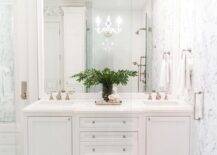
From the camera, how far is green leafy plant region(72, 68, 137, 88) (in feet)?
9.98

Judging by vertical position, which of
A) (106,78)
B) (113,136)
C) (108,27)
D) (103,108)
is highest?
(108,27)

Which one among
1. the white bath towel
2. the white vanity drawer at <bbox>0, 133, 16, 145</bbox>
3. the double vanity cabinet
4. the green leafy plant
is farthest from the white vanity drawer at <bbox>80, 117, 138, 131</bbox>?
the white vanity drawer at <bbox>0, 133, 16, 145</bbox>

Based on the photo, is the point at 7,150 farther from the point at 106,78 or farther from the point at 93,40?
the point at 93,40

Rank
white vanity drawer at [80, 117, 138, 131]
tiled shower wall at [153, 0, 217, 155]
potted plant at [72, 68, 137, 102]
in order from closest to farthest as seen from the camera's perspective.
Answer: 1. tiled shower wall at [153, 0, 217, 155]
2. white vanity drawer at [80, 117, 138, 131]
3. potted plant at [72, 68, 137, 102]

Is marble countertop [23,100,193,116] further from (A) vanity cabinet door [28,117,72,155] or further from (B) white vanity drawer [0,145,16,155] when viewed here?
(B) white vanity drawer [0,145,16,155]

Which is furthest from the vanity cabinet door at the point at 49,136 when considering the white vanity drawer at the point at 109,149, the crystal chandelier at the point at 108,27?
the crystal chandelier at the point at 108,27

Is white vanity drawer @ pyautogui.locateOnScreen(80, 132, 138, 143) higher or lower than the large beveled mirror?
lower

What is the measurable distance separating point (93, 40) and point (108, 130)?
3.12 feet

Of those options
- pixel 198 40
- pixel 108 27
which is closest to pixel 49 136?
pixel 108 27

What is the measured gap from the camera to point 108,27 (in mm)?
3195

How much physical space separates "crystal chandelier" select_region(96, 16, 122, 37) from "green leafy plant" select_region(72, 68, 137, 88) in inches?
14.8

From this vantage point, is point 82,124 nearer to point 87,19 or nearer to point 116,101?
point 116,101

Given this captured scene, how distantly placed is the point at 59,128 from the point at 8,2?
1.29 metres

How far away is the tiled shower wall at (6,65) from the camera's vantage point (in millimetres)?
3039
